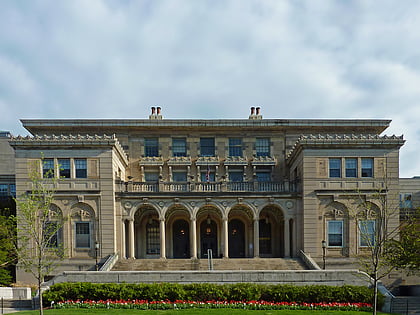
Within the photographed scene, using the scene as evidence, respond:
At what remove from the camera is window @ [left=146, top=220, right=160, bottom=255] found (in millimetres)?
30797

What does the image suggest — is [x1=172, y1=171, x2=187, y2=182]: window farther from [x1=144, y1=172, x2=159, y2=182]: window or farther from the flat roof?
the flat roof

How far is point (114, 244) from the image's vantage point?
2603 centimetres

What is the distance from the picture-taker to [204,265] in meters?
25.4

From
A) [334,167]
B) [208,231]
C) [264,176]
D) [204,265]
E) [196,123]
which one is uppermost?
[196,123]

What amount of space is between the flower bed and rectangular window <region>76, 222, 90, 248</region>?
7.96 m

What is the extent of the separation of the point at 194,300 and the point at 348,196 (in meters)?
15.9

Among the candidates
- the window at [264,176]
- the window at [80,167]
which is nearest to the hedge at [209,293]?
the window at [80,167]

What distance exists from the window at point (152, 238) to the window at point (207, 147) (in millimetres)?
8660

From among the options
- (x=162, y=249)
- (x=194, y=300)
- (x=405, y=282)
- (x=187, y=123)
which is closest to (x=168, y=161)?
(x=187, y=123)

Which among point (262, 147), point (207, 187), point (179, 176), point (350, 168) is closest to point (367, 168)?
point (350, 168)

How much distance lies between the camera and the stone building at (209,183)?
25953 millimetres

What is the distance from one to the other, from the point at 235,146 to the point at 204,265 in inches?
507

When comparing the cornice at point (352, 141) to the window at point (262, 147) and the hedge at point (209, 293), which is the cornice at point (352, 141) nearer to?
the window at point (262, 147)

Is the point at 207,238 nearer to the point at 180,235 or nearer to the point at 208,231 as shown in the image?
the point at 208,231
